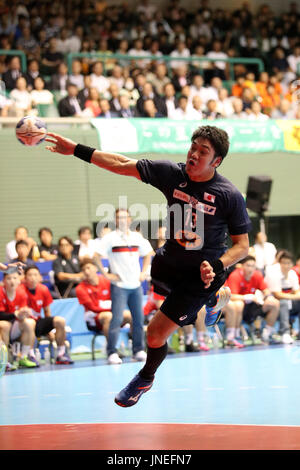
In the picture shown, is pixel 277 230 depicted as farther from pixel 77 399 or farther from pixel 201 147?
pixel 201 147

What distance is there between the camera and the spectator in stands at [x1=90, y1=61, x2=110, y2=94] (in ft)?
64.2

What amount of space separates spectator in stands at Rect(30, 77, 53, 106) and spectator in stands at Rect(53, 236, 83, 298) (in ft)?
15.0

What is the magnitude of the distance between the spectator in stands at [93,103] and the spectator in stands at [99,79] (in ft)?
2.83

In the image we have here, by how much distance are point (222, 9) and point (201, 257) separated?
20.7 metres

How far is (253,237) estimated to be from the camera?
22.0 meters

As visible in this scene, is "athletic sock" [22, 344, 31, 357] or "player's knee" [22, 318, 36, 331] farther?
"athletic sock" [22, 344, 31, 357]

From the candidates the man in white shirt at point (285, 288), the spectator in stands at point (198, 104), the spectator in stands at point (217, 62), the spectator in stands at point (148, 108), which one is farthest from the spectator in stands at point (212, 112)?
the man in white shirt at point (285, 288)

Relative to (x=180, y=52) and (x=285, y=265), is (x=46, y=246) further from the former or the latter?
(x=180, y=52)

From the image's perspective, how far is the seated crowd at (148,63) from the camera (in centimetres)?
1898

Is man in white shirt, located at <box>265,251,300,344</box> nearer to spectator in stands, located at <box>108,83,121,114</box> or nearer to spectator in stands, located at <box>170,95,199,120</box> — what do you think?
spectator in stands, located at <box>170,95,199,120</box>

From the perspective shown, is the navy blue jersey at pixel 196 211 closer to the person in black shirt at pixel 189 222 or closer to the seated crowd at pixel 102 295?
the person in black shirt at pixel 189 222

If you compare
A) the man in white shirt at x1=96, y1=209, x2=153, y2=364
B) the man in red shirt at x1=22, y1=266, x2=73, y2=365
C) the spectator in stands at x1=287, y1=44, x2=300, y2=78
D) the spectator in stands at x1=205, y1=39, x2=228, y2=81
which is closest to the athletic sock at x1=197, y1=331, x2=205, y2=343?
the man in white shirt at x1=96, y1=209, x2=153, y2=364

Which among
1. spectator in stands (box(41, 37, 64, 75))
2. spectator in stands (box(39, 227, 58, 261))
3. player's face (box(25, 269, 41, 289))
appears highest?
spectator in stands (box(41, 37, 64, 75))
